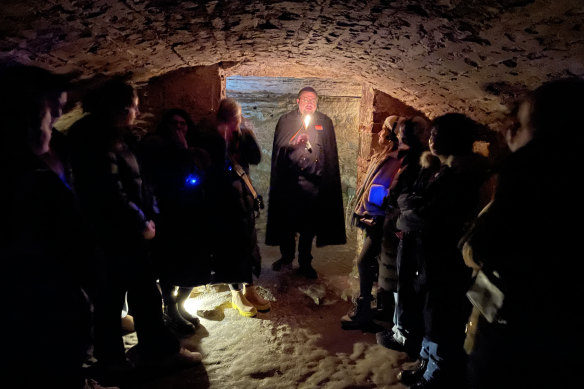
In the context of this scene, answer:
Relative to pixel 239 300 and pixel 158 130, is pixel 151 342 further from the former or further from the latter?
pixel 158 130

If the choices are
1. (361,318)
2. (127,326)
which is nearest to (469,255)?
(361,318)

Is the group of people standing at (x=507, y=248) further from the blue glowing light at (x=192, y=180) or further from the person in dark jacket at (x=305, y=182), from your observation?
the person in dark jacket at (x=305, y=182)

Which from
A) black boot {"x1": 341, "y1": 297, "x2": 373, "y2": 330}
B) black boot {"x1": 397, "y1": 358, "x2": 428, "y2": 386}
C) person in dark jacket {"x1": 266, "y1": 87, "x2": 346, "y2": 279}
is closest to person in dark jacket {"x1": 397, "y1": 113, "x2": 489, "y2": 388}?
black boot {"x1": 397, "y1": 358, "x2": 428, "y2": 386}

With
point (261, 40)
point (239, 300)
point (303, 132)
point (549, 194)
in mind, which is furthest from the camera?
point (303, 132)

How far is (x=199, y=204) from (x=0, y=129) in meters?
1.63

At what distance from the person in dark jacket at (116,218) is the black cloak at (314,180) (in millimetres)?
2048

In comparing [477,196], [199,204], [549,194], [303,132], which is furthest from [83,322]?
[303,132]

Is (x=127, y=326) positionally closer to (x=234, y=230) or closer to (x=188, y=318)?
(x=188, y=318)

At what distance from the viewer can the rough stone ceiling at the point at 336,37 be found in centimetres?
153

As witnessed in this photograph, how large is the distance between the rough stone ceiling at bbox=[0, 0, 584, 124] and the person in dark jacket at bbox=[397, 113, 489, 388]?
0.46 metres

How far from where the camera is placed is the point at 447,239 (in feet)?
6.82

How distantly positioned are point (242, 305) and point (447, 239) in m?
2.06

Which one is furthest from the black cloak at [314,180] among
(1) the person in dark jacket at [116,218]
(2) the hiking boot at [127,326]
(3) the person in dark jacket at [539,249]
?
(3) the person in dark jacket at [539,249]

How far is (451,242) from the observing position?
6.81 ft
